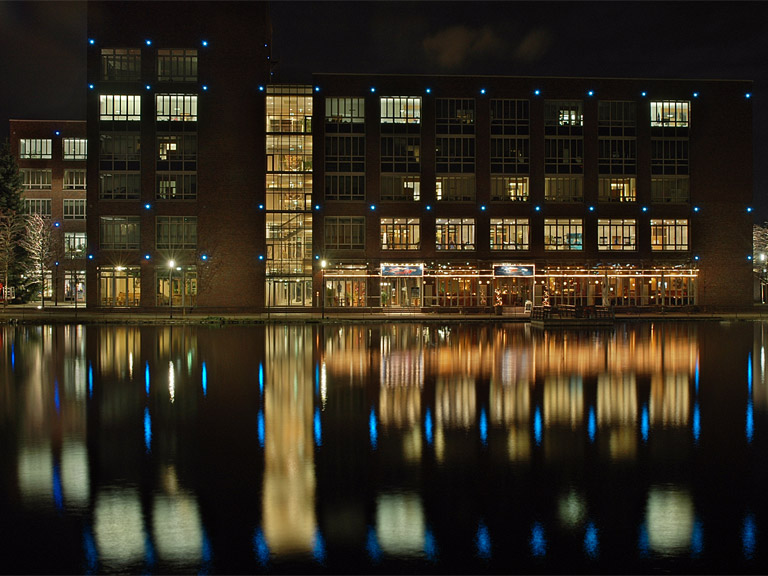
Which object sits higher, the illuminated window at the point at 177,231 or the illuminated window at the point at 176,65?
the illuminated window at the point at 176,65

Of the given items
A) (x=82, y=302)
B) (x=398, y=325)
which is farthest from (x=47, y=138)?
(x=398, y=325)

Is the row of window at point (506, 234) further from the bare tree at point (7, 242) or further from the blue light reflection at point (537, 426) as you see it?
the blue light reflection at point (537, 426)

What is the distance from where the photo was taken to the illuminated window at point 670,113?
6544 cm

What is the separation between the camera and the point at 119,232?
207 ft

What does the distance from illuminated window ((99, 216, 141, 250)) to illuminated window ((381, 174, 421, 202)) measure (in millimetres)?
22905

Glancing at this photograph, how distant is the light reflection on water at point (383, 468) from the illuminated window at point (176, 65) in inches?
1783

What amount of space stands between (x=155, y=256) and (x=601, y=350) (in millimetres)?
44367

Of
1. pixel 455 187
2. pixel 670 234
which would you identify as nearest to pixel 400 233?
pixel 455 187

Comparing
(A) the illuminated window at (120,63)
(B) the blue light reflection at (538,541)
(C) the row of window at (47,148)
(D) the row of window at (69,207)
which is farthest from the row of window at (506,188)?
(B) the blue light reflection at (538,541)

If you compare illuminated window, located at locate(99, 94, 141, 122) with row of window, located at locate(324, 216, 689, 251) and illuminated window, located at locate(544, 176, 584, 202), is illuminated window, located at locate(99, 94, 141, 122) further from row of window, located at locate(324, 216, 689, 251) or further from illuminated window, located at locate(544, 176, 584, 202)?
illuminated window, located at locate(544, 176, 584, 202)

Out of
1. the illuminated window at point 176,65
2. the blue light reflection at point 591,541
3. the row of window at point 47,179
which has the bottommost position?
the blue light reflection at point 591,541

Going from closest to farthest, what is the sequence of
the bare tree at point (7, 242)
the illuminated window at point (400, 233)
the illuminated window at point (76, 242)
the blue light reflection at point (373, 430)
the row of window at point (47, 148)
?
the blue light reflection at point (373, 430) → the illuminated window at point (400, 233) → the bare tree at point (7, 242) → the illuminated window at point (76, 242) → the row of window at point (47, 148)

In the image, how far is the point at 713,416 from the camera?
1574 centimetres

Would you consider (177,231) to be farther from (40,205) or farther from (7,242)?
(40,205)
